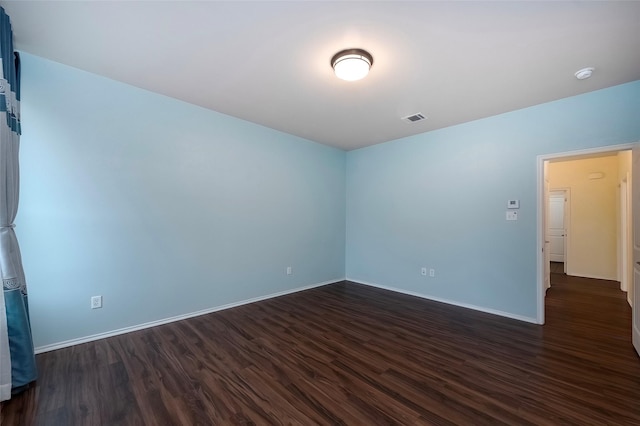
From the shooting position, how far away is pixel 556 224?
6.70 meters

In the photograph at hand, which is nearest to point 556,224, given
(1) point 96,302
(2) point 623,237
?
(2) point 623,237

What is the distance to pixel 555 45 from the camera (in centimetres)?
211

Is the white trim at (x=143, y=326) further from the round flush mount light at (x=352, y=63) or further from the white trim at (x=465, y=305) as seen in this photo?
the round flush mount light at (x=352, y=63)

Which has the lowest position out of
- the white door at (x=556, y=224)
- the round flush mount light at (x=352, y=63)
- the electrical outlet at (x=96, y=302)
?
the electrical outlet at (x=96, y=302)

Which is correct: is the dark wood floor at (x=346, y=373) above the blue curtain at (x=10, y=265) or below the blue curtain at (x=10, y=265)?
below

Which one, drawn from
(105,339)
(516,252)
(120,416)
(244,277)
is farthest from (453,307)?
(105,339)

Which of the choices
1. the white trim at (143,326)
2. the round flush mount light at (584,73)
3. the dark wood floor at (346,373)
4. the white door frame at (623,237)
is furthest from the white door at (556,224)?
the white trim at (143,326)

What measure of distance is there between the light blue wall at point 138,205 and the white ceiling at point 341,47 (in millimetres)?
381

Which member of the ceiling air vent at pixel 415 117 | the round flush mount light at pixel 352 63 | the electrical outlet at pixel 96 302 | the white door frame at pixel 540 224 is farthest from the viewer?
the ceiling air vent at pixel 415 117

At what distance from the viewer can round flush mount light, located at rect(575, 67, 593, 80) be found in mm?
2454

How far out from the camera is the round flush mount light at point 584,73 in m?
2.45

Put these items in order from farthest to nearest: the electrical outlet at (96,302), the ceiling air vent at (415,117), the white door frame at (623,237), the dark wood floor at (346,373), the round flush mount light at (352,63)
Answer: the white door frame at (623,237), the ceiling air vent at (415,117), the electrical outlet at (96,302), the round flush mount light at (352,63), the dark wood floor at (346,373)

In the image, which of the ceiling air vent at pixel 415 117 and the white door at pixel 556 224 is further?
the white door at pixel 556 224

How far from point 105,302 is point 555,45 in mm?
4848
